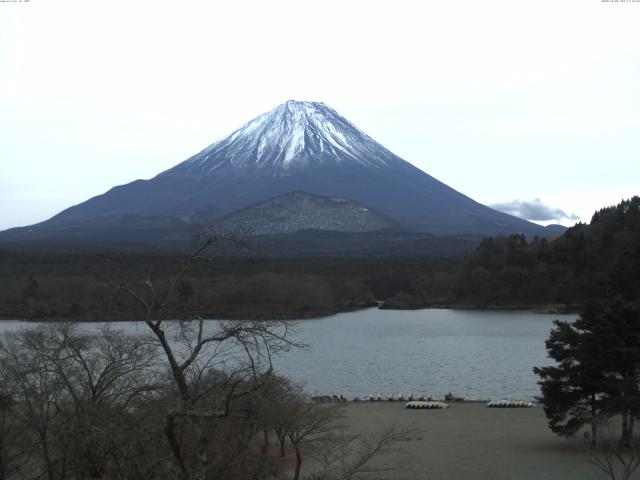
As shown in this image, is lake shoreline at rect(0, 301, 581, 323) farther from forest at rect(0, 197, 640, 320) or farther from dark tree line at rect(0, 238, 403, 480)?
dark tree line at rect(0, 238, 403, 480)

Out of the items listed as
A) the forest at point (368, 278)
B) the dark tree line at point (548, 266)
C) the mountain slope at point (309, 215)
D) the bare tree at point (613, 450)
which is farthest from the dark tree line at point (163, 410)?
the mountain slope at point (309, 215)

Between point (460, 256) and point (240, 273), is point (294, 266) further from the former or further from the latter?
point (460, 256)

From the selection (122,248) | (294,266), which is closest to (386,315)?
(294,266)

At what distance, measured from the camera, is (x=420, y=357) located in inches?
1195

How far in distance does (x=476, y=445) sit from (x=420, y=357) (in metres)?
15.5

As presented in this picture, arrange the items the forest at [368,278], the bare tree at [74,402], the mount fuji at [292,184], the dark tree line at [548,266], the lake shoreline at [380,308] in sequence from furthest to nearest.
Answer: the mount fuji at [292,184]
the dark tree line at [548,266]
the forest at [368,278]
the lake shoreline at [380,308]
the bare tree at [74,402]

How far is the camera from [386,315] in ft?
179

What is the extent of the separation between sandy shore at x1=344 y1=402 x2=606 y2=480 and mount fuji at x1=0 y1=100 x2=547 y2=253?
95.0m

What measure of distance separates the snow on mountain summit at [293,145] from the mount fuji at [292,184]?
179 mm

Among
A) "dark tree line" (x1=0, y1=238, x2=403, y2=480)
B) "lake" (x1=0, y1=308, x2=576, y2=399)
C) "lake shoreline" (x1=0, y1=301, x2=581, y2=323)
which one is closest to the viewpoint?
"dark tree line" (x1=0, y1=238, x2=403, y2=480)

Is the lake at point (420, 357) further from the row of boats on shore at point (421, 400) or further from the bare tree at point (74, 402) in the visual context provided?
the bare tree at point (74, 402)

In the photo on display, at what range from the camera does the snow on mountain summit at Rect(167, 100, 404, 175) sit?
474ft

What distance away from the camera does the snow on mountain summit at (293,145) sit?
144375 millimetres

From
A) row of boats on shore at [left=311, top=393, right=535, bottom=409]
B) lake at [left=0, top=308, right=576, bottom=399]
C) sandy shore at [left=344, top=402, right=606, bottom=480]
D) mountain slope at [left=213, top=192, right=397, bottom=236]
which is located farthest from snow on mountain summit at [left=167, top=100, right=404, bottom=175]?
sandy shore at [left=344, top=402, right=606, bottom=480]
